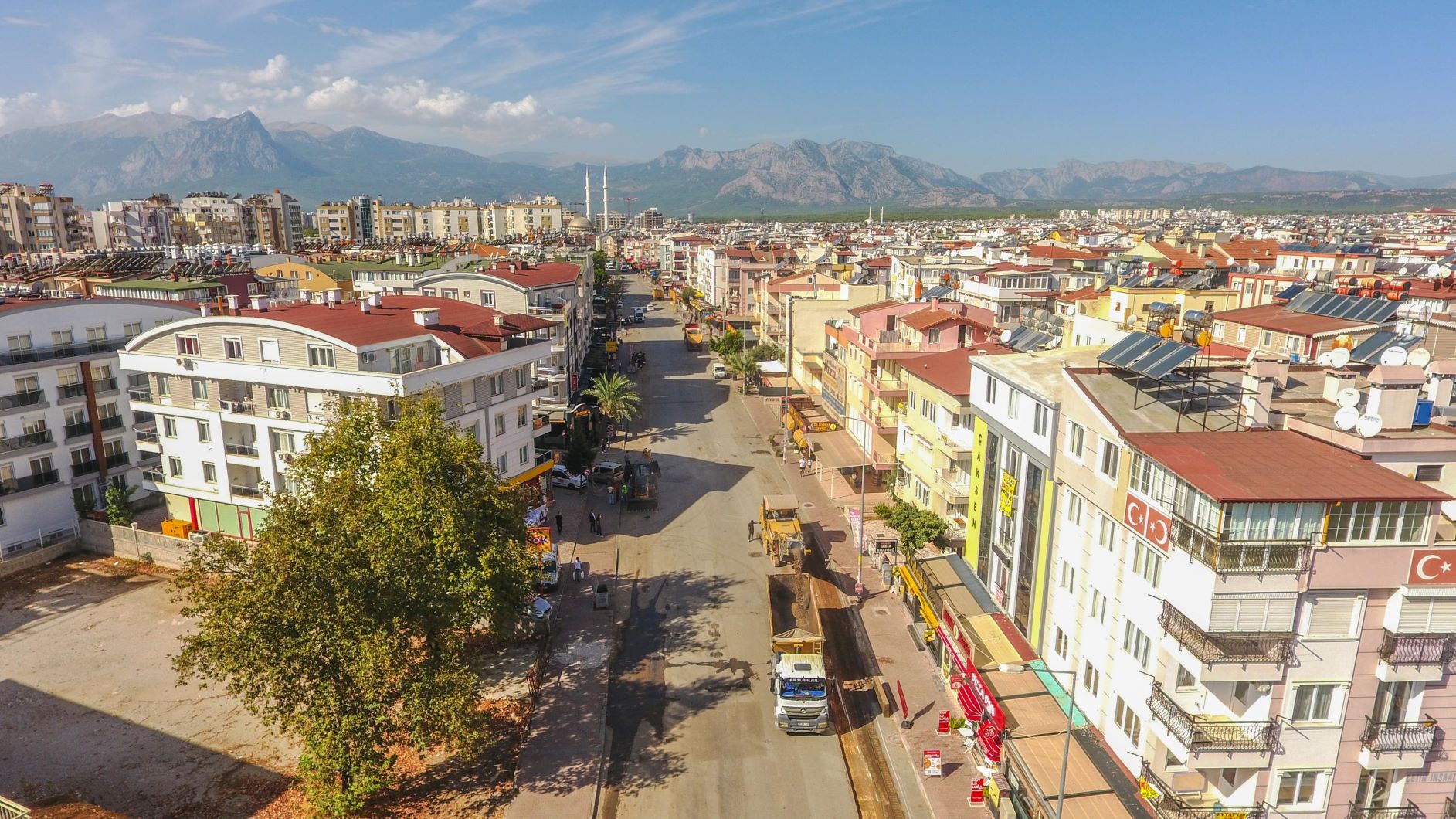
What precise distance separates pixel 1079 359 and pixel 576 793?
81.5ft

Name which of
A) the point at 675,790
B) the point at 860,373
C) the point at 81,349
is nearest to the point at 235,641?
the point at 675,790

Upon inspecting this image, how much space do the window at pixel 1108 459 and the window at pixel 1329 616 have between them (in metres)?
5.58

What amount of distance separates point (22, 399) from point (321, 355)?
1983 cm

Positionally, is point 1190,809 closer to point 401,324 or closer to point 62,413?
point 401,324

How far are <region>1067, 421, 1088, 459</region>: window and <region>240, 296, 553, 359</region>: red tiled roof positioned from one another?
2788 centimetres

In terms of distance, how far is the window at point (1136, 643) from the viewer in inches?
840

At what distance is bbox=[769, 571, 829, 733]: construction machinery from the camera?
2706cm

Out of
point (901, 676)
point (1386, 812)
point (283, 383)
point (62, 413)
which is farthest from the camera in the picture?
point (62, 413)

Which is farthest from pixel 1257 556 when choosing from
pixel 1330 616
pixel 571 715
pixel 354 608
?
pixel 354 608

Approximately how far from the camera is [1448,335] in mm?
35594

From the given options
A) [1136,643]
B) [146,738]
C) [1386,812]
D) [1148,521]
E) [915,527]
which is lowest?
[146,738]

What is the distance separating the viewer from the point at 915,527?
118 ft

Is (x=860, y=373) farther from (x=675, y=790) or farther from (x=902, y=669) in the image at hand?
(x=675, y=790)

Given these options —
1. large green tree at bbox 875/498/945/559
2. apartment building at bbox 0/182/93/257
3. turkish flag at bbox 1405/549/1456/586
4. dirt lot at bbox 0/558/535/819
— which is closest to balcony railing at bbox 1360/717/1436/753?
turkish flag at bbox 1405/549/1456/586
